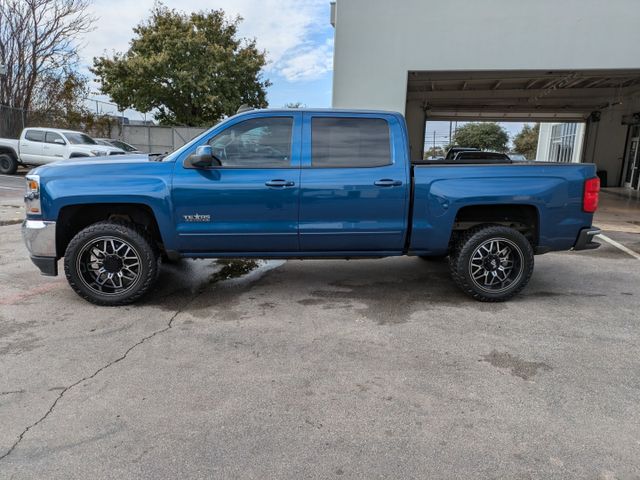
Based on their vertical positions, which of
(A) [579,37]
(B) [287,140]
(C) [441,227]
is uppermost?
(A) [579,37]

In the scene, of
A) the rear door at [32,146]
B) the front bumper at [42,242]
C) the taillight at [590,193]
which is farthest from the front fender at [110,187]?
the rear door at [32,146]

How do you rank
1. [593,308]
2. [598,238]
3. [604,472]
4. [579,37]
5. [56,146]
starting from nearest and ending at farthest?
1. [604,472]
2. [593,308]
3. [598,238]
4. [579,37]
5. [56,146]

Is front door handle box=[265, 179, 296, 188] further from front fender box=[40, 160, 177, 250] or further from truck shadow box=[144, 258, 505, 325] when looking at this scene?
truck shadow box=[144, 258, 505, 325]

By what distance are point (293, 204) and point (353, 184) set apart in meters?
0.63

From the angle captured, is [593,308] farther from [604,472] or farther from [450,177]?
[604,472]

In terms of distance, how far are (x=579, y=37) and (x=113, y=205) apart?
1065 cm

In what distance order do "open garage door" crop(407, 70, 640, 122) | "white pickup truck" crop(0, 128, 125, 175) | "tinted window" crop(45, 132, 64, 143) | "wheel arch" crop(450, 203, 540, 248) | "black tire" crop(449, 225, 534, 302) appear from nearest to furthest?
"black tire" crop(449, 225, 534, 302) → "wheel arch" crop(450, 203, 540, 248) → "open garage door" crop(407, 70, 640, 122) → "white pickup truck" crop(0, 128, 125, 175) → "tinted window" crop(45, 132, 64, 143)

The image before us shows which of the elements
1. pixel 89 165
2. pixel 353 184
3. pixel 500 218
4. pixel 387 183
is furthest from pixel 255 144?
pixel 500 218


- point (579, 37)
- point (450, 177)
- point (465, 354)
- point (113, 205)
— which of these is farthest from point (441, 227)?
point (579, 37)

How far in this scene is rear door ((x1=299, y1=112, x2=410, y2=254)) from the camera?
4.66 metres

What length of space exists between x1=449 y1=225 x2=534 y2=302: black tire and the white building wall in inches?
282

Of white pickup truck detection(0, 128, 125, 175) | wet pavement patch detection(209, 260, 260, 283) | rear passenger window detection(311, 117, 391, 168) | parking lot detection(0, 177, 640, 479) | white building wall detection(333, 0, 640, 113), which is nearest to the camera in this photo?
parking lot detection(0, 177, 640, 479)

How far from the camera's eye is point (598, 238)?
29.4 feet

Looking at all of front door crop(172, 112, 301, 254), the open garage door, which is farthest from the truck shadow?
the open garage door
